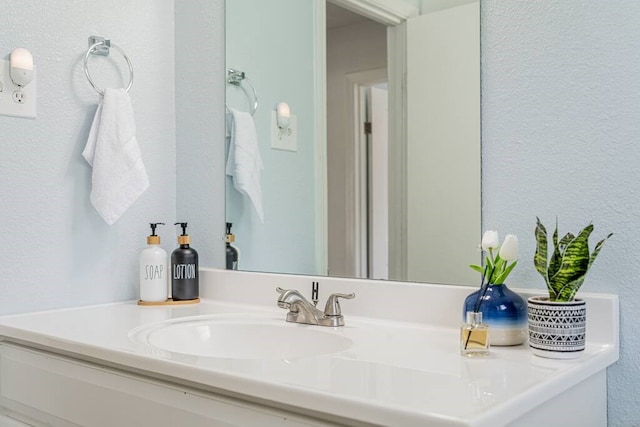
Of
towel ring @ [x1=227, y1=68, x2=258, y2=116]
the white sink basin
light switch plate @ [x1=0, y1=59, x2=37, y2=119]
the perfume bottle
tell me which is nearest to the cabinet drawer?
the white sink basin

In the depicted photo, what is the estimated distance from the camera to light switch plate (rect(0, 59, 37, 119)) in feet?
4.77

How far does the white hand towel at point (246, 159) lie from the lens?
1.72 meters

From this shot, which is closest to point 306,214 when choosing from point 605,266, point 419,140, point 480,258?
point 419,140

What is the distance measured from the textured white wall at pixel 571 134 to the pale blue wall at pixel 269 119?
0.49 m

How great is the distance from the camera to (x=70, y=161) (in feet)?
5.27

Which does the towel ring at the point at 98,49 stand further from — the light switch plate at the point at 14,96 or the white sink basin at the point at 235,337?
the white sink basin at the point at 235,337

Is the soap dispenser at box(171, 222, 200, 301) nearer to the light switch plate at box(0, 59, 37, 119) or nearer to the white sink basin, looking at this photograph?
the white sink basin

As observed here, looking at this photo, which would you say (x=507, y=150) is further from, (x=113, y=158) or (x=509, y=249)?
(x=113, y=158)

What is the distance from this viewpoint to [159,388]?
1057 mm

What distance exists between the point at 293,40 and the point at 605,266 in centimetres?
96

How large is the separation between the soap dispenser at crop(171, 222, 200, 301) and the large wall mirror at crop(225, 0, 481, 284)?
0.13 metres

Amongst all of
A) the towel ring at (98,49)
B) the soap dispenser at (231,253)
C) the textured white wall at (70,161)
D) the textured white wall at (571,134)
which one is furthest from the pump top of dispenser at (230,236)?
the textured white wall at (571,134)

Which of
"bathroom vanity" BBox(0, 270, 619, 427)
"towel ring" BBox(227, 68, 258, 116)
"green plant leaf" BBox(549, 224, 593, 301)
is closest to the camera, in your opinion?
"bathroom vanity" BBox(0, 270, 619, 427)

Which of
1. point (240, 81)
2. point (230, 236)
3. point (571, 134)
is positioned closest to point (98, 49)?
point (240, 81)
